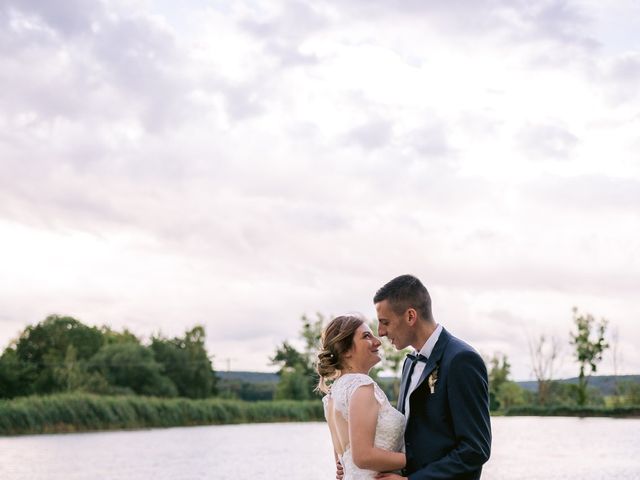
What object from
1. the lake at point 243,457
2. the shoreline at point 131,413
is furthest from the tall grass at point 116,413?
the lake at point 243,457

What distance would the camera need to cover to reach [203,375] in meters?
69.2

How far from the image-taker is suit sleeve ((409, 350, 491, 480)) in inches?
136

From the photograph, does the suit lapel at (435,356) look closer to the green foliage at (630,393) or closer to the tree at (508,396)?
the green foliage at (630,393)

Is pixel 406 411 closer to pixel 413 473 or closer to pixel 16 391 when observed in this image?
pixel 413 473

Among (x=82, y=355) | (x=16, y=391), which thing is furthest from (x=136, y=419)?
(x=82, y=355)

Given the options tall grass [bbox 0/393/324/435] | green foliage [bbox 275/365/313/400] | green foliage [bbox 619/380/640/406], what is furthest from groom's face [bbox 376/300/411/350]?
green foliage [bbox 275/365/313/400]

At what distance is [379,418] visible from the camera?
3.81 m

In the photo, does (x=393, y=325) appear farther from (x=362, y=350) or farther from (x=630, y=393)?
(x=630, y=393)

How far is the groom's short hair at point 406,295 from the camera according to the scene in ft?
12.0

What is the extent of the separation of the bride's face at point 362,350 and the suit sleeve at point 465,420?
1.99 ft

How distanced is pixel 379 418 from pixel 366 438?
4.3 inches

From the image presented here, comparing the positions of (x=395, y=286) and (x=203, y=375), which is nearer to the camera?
(x=395, y=286)

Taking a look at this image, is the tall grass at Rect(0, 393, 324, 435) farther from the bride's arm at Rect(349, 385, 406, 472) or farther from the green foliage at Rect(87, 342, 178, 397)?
the bride's arm at Rect(349, 385, 406, 472)

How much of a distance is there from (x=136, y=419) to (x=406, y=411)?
3651 centimetres
